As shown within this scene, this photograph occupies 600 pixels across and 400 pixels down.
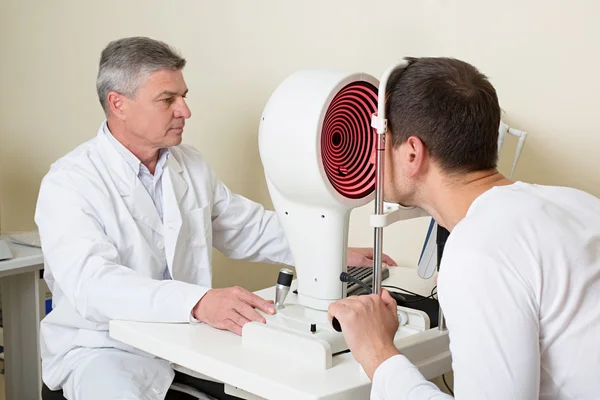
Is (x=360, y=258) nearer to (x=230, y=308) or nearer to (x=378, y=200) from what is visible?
(x=230, y=308)

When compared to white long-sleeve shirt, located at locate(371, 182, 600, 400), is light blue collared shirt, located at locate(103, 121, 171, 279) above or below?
below

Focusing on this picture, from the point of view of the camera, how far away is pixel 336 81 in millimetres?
1378

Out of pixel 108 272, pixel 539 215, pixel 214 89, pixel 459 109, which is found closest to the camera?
pixel 539 215

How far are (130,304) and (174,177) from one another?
514 mm

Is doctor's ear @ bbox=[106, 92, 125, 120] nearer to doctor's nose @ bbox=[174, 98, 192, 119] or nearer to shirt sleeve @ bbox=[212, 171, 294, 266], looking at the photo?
doctor's nose @ bbox=[174, 98, 192, 119]

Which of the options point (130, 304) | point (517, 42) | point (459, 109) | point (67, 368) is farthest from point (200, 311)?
point (517, 42)

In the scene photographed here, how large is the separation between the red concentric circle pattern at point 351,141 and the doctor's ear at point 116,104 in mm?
848

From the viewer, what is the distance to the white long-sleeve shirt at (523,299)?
0.98m

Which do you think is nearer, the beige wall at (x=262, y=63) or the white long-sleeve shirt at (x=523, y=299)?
the white long-sleeve shirt at (x=523, y=299)

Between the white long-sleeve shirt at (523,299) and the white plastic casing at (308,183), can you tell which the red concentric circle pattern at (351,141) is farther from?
the white long-sleeve shirt at (523,299)

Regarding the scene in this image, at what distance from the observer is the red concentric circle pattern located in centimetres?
140

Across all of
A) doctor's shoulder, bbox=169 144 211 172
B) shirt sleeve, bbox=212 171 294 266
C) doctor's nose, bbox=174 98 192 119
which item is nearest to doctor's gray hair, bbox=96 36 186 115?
doctor's nose, bbox=174 98 192 119

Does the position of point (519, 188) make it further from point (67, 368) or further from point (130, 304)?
point (67, 368)

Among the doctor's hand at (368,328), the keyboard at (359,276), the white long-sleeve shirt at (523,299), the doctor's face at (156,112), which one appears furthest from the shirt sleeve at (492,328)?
the doctor's face at (156,112)
